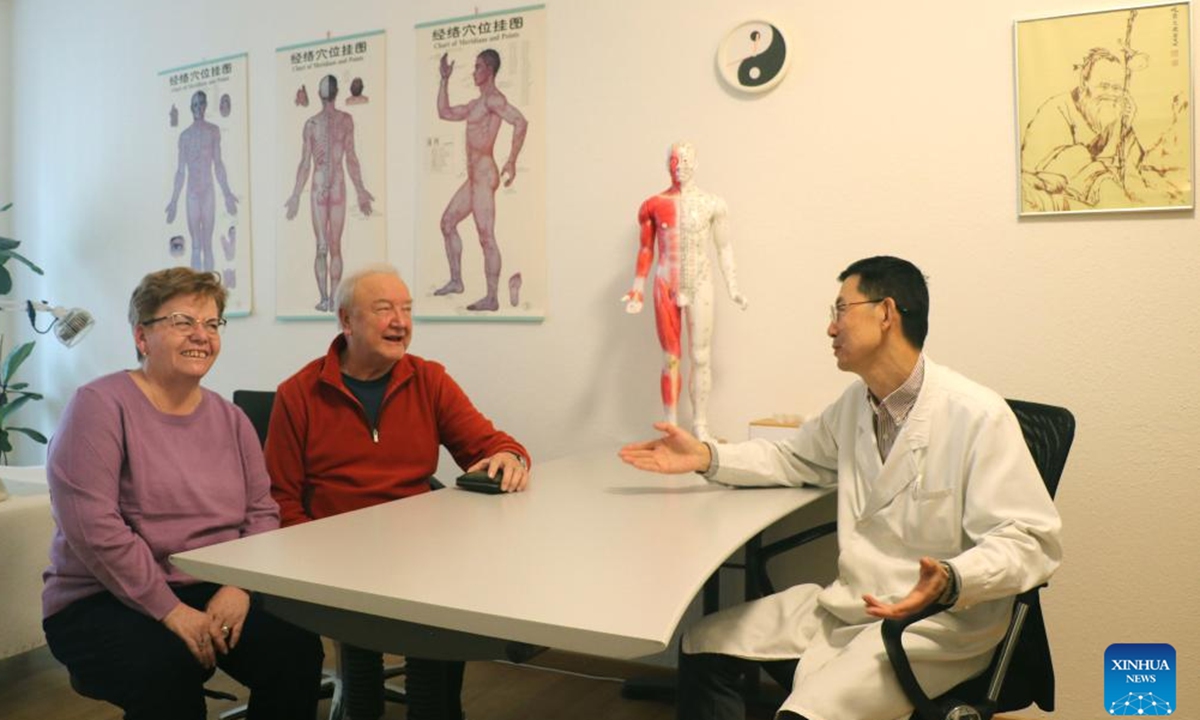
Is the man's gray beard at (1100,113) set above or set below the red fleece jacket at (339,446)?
above

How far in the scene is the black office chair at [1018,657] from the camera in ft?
5.43

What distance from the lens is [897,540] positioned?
1921mm

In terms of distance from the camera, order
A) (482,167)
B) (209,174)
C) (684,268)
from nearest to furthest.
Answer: (684,268) → (482,167) → (209,174)

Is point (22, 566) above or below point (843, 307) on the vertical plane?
below

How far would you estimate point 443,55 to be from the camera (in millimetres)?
3627

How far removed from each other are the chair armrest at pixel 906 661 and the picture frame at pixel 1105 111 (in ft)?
5.03

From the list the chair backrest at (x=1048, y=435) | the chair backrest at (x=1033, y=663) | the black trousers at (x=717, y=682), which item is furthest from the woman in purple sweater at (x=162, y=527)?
the chair backrest at (x=1048, y=435)

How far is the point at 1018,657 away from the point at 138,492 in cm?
172

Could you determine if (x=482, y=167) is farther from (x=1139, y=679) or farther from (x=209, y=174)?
(x=1139, y=679)

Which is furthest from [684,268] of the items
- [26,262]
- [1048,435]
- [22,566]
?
[26,262]

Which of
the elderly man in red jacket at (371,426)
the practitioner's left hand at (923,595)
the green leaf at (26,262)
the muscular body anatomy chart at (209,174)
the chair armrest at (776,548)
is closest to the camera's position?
the practitioner's left hand at (923,595)

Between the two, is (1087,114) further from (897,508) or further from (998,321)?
(897,508)

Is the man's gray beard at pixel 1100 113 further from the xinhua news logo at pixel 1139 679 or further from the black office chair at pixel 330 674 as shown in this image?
the black office chair at pixel 330 674

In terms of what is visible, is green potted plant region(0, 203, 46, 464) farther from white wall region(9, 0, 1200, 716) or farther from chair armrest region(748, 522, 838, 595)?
chair armrest region(748, 522, 838, 595)
